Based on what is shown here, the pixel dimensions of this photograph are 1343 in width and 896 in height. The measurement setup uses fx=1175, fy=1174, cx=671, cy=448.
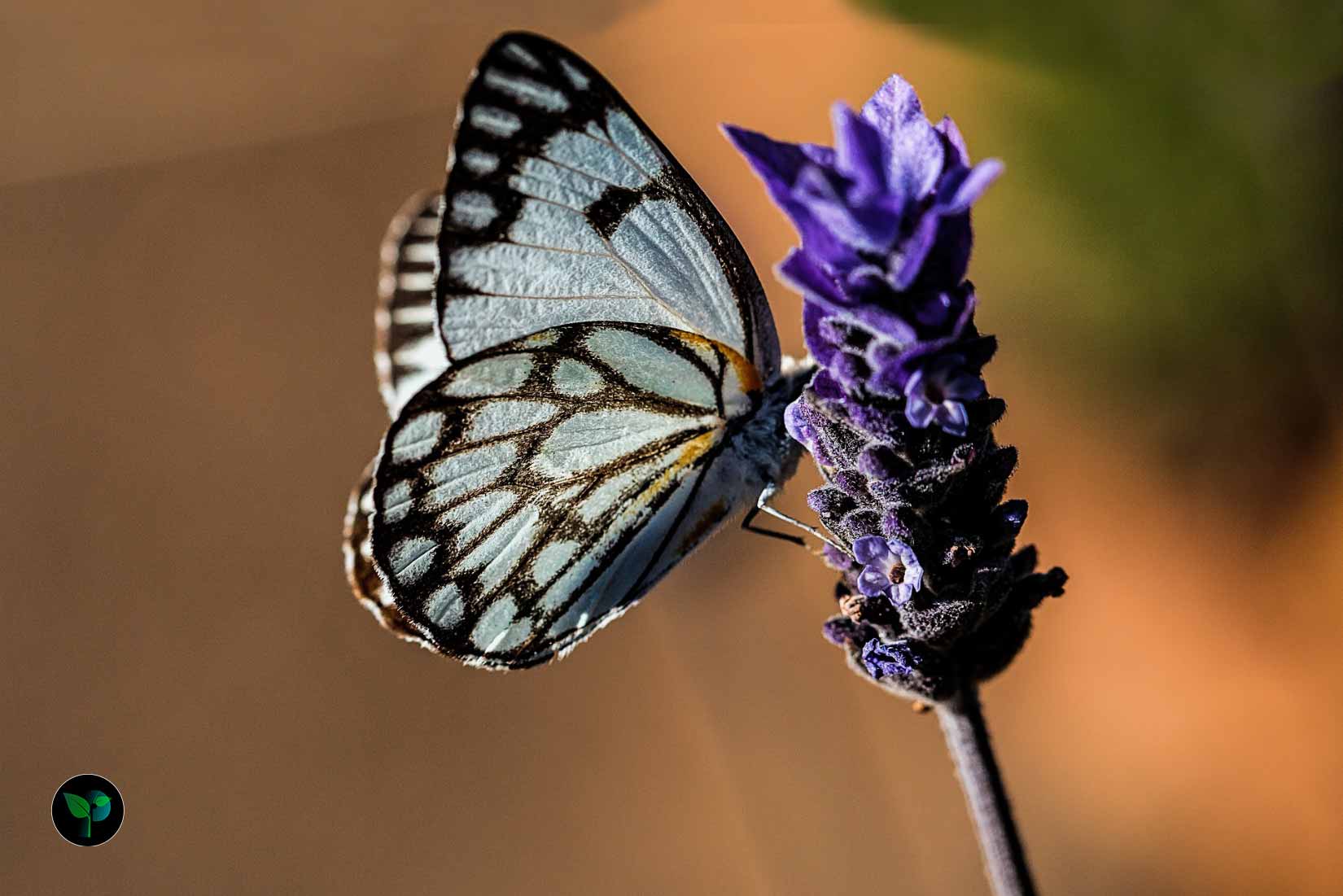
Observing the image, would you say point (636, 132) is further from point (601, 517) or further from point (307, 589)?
point (307, 589)

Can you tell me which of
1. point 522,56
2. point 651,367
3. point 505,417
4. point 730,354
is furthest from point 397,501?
point 522,56

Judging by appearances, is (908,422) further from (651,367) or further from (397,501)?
(397,501)

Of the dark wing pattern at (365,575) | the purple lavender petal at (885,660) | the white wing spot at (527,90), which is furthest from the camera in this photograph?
the dark wing pattern at (365,575)

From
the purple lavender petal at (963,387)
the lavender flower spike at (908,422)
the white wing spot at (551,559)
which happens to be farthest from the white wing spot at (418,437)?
the purple lavender petal at (963,387)

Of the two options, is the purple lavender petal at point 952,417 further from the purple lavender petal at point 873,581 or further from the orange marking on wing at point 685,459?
the orange marking on wing at point 685,459

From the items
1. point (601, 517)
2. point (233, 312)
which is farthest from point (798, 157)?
point (233, 312)

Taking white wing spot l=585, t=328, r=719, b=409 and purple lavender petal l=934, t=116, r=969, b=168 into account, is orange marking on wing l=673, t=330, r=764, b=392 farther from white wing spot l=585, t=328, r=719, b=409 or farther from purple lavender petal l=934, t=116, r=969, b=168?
purple lavender petal l=934, t=116, r=969, b=168
